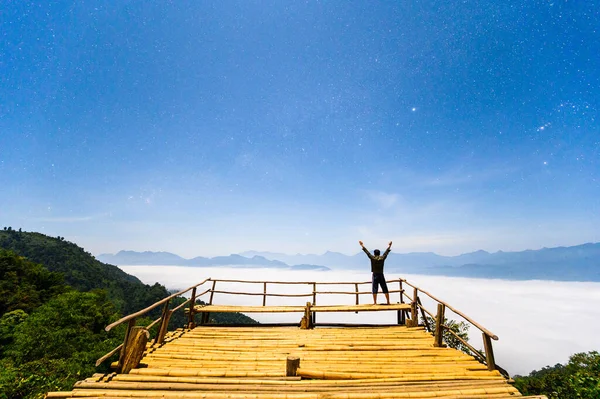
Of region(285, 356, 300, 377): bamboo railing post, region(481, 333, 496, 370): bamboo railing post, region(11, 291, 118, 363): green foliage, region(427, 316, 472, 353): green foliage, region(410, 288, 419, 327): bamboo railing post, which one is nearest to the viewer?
region(285, 356, 300, 377): bamboo railing post

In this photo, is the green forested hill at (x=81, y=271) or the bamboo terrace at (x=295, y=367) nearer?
the bamboo terrace at (x=295, y=367)

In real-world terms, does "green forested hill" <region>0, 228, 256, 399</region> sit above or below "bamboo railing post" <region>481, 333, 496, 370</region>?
below

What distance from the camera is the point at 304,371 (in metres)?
5.25

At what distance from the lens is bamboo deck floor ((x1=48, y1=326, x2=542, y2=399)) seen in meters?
4.41

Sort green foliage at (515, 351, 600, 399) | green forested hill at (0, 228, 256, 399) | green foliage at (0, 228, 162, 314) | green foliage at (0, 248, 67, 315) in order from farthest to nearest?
green foliage at (0, 228, 162, 314)
green foliage at (0, 248, 67, 315)
green forested hill at (0, 228, 256, 399)
green foliage at (515, 351, 600, 399)

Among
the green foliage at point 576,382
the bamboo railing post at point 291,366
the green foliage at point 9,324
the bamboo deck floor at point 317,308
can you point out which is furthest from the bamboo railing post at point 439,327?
the green foliage at point 9,324

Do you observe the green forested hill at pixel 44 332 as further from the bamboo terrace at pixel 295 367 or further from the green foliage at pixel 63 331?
the bamboo terrace at pixel 295 367

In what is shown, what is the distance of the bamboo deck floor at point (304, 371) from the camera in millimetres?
4406

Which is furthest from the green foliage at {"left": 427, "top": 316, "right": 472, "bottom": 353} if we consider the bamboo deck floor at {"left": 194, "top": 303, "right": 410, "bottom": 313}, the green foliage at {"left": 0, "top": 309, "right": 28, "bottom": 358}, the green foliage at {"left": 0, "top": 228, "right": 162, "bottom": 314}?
the green foliage at {"left": 0, "top": 228, "right": 162, "bottom": 314}

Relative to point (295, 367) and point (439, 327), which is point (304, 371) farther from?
point (439, 327)

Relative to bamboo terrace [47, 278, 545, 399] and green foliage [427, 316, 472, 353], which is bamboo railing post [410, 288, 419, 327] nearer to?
bamboo terrace [47, 278, 545, 399]

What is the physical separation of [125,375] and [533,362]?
874 ft

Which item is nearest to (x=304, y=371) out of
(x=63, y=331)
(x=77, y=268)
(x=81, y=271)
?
(x=63, y=331)

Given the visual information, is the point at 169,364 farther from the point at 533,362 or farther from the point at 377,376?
the point at 533,362
